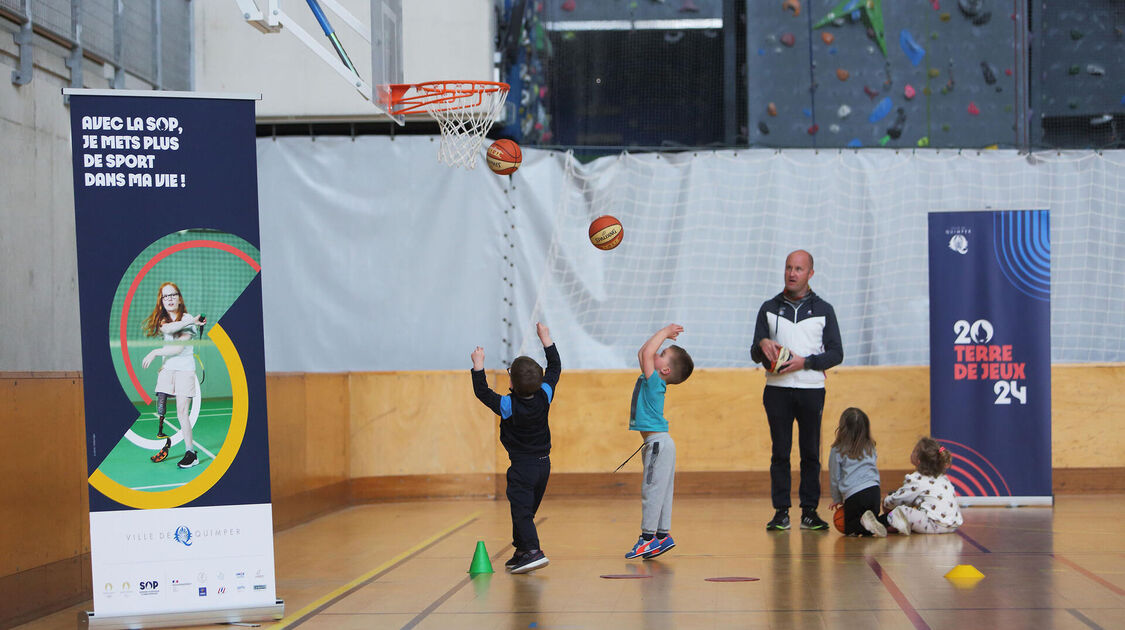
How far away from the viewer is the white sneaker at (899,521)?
Result: 832 centimetres

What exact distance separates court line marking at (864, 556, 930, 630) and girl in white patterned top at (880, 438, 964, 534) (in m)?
1.23

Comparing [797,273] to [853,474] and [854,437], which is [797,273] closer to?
[854,437]

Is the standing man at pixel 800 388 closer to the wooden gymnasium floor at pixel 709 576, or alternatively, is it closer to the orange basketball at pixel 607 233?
the wooden gymnasium floor at pixel 709 576

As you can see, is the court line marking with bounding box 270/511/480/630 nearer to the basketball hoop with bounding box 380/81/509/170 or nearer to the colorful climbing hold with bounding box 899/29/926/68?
the basketball hoop with bounding box 380/81/509/170

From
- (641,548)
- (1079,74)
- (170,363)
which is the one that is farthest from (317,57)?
(1079,74)

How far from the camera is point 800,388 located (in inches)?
333

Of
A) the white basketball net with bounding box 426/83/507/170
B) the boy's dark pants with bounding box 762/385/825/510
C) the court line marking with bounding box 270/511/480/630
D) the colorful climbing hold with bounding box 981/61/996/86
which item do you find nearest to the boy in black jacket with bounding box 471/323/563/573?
the court line marking with bounding box 270/511/480/630

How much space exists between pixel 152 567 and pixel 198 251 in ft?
5.30

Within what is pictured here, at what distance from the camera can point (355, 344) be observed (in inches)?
479

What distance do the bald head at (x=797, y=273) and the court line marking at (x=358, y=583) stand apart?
3.22 meters

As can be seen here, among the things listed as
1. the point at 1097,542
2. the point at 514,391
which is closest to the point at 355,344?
the point at 514,391

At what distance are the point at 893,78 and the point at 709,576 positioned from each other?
7710 mm

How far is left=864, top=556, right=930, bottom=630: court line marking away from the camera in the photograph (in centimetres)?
531

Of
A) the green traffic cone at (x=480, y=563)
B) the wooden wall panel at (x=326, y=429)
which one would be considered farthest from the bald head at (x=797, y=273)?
the wooden wall panel at (x=326, y=429)
